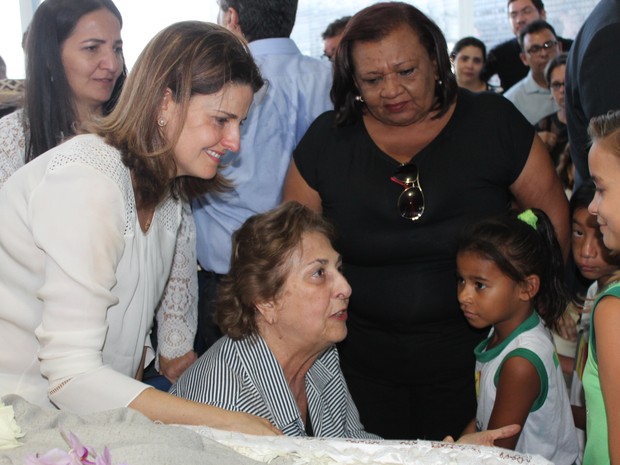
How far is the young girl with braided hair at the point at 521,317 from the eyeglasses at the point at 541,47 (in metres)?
3.28

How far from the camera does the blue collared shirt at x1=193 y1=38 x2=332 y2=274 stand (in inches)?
106

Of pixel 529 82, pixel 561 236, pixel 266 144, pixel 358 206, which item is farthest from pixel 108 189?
pixel 529 82

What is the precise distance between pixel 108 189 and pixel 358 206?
Result: 0.94 meters

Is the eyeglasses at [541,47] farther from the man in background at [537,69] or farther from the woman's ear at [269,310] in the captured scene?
the woman's ear at [269,310]

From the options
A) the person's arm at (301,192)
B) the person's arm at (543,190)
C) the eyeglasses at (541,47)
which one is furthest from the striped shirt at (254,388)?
the eyeglasses at (541,47)

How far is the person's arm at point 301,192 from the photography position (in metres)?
2.44

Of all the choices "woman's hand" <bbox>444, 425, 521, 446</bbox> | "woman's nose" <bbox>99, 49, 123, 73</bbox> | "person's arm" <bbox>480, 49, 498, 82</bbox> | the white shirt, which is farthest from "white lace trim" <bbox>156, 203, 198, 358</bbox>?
"person's arm" <bbox>480, 49, 498, 82</bbox>

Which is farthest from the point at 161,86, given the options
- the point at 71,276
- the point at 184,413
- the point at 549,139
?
the point at 549,139

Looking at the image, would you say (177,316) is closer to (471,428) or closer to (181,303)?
(181,303)

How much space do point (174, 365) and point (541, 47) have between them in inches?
152

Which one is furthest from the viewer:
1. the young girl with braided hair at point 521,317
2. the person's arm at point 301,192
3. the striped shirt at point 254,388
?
the person's arm at point 301,192

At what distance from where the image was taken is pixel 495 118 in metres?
2.29

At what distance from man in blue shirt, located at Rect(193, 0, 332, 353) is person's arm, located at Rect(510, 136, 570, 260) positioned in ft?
2.61

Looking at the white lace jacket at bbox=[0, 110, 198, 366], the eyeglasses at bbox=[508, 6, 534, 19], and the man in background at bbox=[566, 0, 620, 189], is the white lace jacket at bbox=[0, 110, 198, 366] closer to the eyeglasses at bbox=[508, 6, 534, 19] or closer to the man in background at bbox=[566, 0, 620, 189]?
the man in background at bbox=[566, 0, 620, 189]
